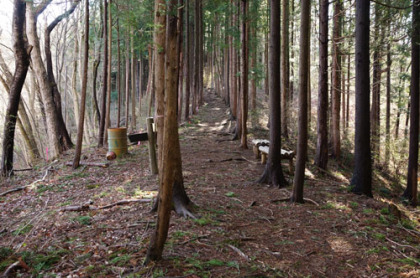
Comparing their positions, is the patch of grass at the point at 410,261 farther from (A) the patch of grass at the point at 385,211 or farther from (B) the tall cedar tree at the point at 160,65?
(B) the tall cedar tree at the point at 160,65

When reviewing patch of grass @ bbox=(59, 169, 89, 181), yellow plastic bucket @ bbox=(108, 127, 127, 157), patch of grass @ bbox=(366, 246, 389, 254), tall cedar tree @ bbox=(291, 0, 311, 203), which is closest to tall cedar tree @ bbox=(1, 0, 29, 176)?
patch of grass @ bbox=(59, 169, 89, 181)

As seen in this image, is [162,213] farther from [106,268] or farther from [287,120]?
[287,120]

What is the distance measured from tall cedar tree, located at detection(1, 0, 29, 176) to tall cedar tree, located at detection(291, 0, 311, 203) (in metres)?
8.17

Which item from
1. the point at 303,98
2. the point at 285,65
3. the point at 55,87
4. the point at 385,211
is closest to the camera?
the point at 303,98

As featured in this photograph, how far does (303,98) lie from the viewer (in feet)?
21.0

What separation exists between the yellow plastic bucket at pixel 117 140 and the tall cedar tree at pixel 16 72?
3005 mm

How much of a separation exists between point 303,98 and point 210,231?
10.6 feet

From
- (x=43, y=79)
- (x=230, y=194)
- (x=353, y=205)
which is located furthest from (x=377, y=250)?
(x=43, y=79)

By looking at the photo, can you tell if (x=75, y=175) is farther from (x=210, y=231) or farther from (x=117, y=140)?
(x=210, y=231)

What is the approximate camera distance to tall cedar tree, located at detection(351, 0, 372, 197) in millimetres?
7750

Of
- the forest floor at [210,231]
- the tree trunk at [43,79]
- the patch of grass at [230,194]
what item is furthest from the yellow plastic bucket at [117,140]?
the patch of grass at [230,194]

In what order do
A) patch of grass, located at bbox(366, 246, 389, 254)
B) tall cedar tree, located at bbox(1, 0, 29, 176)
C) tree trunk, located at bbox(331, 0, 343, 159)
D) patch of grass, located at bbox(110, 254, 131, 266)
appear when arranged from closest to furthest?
patch of grass, located at bbox(110, 254, 131, 266), patch of grass, located at bbox(366, 246, 389, 254), tall cedar tree, located at bbox(1, 0, 29, 176), tree trunk, located at bbox(331, 0, 343, 159)

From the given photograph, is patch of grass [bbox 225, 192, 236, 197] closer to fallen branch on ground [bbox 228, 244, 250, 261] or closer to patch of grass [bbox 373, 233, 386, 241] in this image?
fallen branch on ground [bbox 228, 244, 250, 261]

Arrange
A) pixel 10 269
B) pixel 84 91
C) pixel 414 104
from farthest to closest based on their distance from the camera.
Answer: pixel 414 104
pixel 84 91
pixel 10 269
